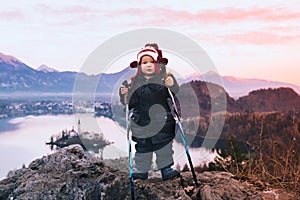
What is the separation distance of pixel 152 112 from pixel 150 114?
2 cm

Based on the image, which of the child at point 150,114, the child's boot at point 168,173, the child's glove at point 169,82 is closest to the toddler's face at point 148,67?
the child at point 150,114

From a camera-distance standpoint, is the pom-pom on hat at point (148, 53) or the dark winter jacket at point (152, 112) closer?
the dark winter jacket at point (152, 112)

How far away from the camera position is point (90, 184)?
2146 millimetres

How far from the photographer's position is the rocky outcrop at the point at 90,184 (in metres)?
2.08

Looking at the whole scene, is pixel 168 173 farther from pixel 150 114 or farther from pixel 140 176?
pixel 150 114

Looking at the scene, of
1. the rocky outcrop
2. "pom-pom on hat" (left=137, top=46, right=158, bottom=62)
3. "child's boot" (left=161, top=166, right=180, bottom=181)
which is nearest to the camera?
the rocky outcrop

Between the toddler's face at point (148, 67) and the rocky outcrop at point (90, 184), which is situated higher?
the toddler's face at point (148, 67)

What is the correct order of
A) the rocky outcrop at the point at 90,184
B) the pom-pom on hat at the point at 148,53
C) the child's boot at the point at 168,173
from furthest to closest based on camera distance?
the pom-pom on hat at the point at 148,53 → the child's boot at the point at 168,173 → the rocky outcrop at the point at 90,184

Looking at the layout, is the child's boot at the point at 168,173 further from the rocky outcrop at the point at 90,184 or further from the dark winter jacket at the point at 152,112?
the dark winter jacket at the point at 152,112

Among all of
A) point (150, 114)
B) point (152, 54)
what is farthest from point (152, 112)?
point (152, 54)

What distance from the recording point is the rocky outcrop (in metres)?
2.08

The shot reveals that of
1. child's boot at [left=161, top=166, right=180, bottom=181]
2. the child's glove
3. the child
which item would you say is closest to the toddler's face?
the child

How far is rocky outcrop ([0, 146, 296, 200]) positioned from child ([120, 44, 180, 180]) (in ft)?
0.45

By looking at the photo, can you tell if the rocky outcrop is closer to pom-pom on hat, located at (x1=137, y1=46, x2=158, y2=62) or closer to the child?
the child
